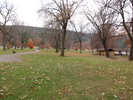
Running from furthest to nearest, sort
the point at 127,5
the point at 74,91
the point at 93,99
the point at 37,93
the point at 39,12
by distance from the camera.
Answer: the point at 39,12 < the point at 127,5 < the point at 74,91 < the point at 37,93 < the point at 93,99

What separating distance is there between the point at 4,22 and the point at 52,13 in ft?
72.2

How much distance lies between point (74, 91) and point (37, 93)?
1.51 metres

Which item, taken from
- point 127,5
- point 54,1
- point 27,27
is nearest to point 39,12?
point 54,1

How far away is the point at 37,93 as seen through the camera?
11.6 ft

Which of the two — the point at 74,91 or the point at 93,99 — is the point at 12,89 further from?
the point at 93,99

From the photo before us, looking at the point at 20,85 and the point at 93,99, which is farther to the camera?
the point at 20,85

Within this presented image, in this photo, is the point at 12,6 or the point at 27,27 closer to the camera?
the point at 12,6

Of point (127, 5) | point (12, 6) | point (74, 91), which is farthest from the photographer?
point (12, 6)

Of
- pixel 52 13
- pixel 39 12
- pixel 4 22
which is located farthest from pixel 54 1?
pixel 4 22

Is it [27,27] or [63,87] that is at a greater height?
[27,27]

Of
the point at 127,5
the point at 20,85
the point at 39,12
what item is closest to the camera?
the point at 20,85

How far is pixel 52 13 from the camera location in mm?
16672

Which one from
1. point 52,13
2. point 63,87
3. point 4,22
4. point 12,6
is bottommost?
point 63,87

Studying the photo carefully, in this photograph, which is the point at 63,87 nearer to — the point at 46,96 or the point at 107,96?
the point at 46,96
